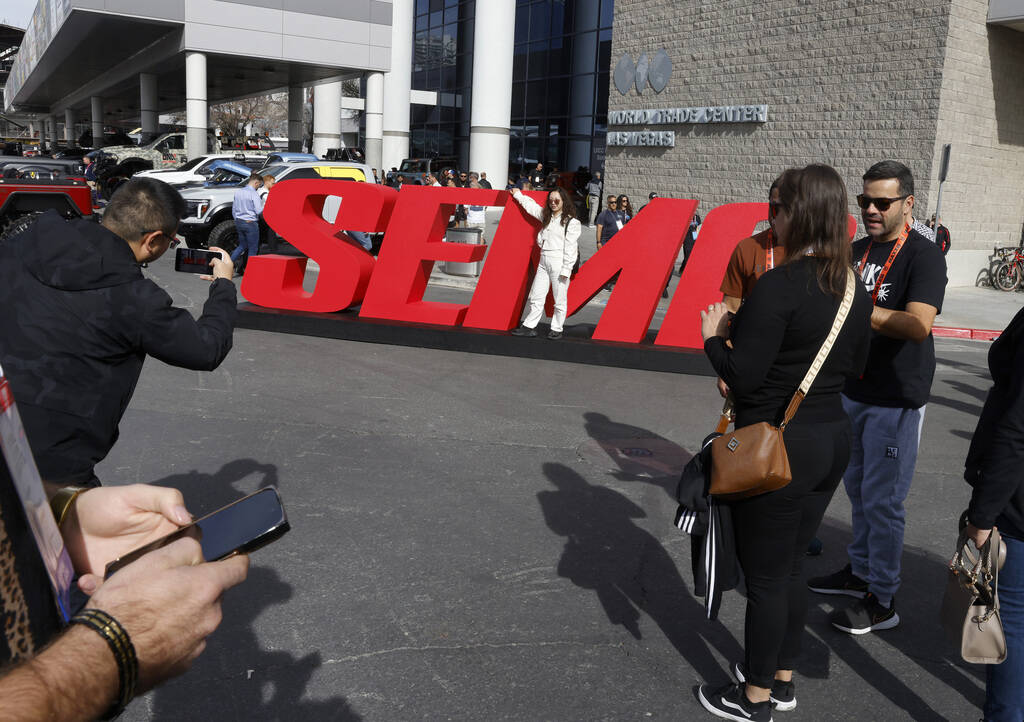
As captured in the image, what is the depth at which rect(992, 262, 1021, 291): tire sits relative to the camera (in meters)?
18.6

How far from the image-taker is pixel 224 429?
6.84 metres

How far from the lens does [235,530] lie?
4.90 feet

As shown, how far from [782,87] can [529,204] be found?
491 inches

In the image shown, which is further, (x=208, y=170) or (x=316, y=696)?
(x=208, y=170)

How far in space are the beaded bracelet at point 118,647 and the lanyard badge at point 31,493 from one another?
0.31 ft

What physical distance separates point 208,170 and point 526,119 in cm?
1759

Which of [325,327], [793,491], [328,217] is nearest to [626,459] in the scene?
[793,491]

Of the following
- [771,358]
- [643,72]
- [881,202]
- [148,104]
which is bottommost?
[771,358]

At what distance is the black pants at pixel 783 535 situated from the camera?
3.14 metres

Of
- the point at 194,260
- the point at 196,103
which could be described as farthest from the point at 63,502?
the point at 196,103

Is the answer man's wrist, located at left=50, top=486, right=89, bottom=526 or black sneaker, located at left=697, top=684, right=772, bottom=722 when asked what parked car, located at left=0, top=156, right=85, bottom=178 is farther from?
man's wrist, located at left=50, top=486, right=89, bottom=526

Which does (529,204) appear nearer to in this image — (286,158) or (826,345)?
(826,345)

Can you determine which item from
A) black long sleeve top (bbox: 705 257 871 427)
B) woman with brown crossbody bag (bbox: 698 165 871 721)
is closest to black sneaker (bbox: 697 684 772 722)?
woman with brown crossbody bag (bbox: 698 165 871 721)

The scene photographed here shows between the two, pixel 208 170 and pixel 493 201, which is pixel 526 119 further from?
pixel 493 201
